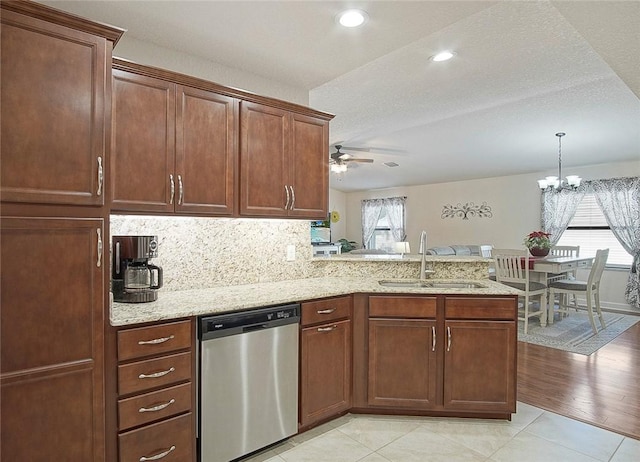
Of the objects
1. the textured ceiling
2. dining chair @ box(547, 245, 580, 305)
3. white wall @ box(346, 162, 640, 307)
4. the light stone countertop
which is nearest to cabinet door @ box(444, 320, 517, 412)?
the light stone countertop

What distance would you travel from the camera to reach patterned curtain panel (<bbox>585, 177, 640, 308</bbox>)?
236 inches

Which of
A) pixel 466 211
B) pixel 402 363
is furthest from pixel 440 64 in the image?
pixel 466 211

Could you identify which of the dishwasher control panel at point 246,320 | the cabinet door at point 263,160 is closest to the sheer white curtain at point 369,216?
the cabinet door at point 263,160

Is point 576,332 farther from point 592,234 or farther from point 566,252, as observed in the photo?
point 592,234

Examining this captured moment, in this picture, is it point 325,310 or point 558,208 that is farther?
point 558,208

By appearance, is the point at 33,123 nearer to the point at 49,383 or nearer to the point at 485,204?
the point at 49,383

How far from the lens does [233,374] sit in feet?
6.86

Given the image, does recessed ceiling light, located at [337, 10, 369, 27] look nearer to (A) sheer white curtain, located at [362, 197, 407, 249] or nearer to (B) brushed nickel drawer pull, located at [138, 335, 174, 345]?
(B) brushed nickel drawer pull, located at [138, 335, 174, 345]

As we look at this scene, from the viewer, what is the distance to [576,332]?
4941mm

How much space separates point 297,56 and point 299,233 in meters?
1.35

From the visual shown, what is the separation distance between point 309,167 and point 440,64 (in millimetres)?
1341

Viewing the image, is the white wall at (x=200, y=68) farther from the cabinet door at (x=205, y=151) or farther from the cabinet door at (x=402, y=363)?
the cabinet door at (x=402, y=363)

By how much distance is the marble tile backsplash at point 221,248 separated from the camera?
2.50m

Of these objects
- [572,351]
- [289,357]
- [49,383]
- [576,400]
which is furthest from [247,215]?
[572,351]
